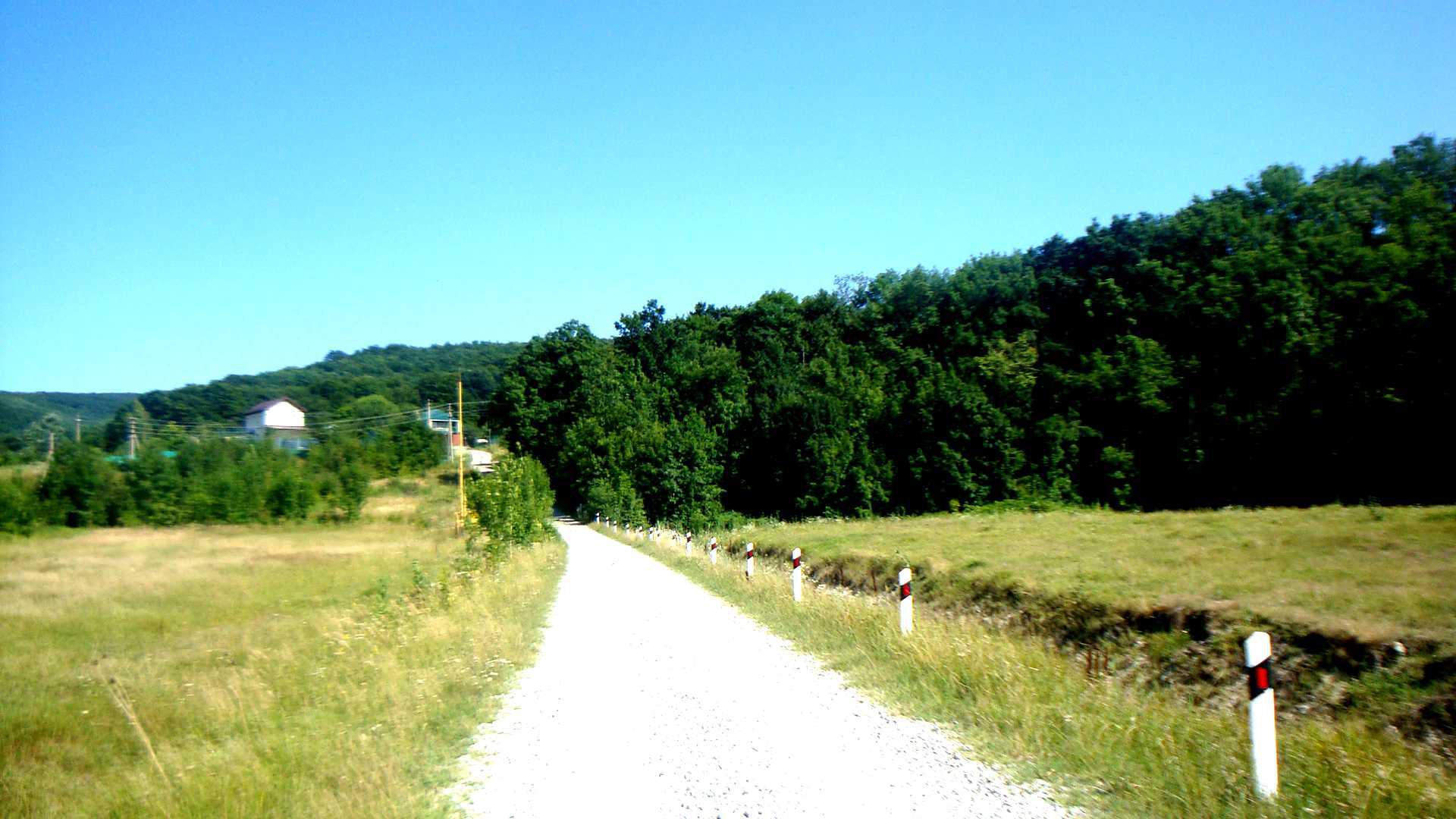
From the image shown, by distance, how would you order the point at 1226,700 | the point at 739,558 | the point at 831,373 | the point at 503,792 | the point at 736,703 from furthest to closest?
the point at 831,373
the point at 739,558
the point at 1226,700
the point at 736,703
the point at 503,792

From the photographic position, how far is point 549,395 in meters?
84.2

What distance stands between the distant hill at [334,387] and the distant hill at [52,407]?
2.34m

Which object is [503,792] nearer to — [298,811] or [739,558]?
[298,811]

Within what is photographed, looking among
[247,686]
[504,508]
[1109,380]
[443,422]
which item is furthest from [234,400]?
[1109,380]

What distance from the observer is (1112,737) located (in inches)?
250

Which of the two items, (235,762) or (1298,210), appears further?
(1298,210)

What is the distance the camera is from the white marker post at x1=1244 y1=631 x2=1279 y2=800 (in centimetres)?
515

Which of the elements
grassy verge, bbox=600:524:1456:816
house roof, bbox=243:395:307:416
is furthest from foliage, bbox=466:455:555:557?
house roof, bbox=243:395:307:416

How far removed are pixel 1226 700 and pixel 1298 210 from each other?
4294 centimetres

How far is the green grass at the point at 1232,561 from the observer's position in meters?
10.1

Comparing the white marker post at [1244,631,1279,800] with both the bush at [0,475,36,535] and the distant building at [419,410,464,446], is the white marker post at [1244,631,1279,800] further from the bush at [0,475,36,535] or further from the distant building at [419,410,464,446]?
the distant building at [419,410,464,446]

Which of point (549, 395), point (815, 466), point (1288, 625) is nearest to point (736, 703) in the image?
point (1288, 625)

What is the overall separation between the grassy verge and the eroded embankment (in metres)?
0.50

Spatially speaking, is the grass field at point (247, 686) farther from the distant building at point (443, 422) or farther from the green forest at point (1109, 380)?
the distant building at point (443, 422)
